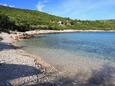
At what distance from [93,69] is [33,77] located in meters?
7.97

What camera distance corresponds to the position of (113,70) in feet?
84.6

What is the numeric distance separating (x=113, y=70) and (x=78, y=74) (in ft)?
14.7

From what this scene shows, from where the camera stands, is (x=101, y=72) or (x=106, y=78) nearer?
(x=106, y=78)

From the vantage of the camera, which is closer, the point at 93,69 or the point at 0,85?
the point at 0,85

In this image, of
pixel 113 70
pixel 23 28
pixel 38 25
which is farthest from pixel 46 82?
pixel 38 25

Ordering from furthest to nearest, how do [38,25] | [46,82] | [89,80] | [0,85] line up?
1. [38,25]
2. [89,80]
3. [46,82]
4. [0,85]

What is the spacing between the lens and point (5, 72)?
22.6m

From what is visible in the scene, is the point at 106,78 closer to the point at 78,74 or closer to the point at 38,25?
the point at 78,74

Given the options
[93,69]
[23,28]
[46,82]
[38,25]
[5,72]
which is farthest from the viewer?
[38,25]

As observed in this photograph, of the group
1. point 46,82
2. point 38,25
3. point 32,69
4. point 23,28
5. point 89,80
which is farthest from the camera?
point 38,25

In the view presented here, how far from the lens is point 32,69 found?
24703 millimetres

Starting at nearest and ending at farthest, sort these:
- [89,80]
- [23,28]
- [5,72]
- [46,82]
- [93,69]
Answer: [46,82]
[89,80]
[5,72]
[93,69]
[23,28]

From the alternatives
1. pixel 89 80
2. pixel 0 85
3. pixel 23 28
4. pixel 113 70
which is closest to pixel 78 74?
pixel 89 80

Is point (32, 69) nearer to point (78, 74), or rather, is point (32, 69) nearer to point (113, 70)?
point (78, 74)
